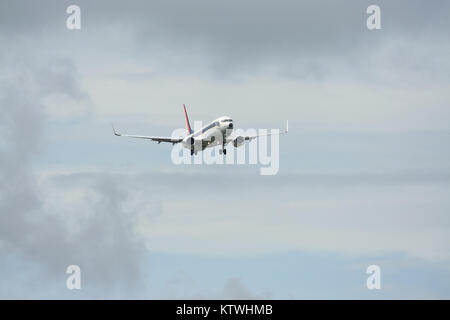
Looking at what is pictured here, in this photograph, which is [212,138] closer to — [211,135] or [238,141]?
[211,135]

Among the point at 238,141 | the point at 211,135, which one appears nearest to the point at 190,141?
the point at 211,135

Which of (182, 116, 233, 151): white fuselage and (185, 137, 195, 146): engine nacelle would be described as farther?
(185, 137, 195, 146): engine nacelle

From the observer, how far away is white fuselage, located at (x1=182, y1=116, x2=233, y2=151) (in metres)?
177

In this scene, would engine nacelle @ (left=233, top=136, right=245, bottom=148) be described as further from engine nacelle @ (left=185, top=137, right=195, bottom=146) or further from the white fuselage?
engine nacelle @ (left=185, top=137, right=195, bottom=146)

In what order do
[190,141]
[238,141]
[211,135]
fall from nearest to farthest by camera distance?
[211,135] → [190,141] → [238,141]

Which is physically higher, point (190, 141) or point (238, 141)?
point (238, 141)

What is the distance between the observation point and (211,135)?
179000 mm

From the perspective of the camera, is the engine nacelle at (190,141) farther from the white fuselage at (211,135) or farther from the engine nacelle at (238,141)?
the engine nacelle at (238,141)

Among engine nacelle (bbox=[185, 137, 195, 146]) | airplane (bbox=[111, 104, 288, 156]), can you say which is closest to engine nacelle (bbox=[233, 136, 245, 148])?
airplane (bbox=[111, 104, 288, 156])
